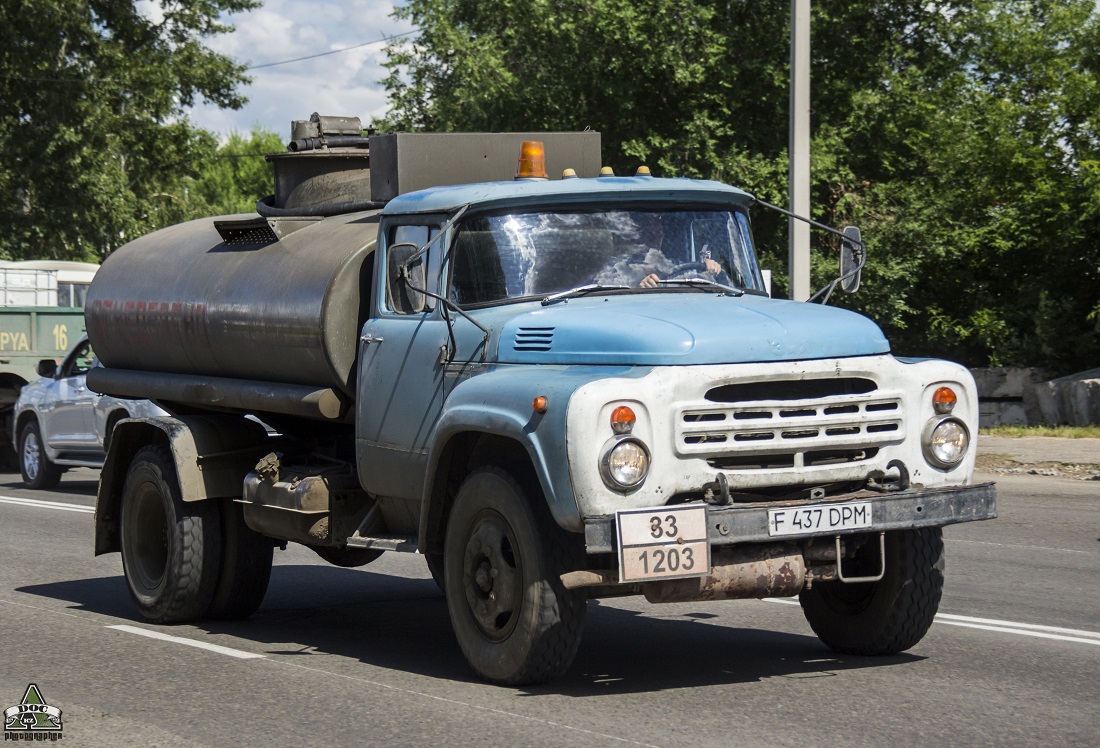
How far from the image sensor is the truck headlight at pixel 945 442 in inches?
263

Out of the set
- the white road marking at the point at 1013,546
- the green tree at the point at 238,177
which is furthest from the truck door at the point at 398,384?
the green tree at the point at 238,177

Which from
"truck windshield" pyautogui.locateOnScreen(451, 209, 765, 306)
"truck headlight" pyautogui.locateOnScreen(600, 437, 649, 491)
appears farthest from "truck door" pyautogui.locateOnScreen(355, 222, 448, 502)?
"truck headlight" pyautogui.locateOnScreen(600, 437, 649, 491)

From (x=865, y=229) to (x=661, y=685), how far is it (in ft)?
70.5

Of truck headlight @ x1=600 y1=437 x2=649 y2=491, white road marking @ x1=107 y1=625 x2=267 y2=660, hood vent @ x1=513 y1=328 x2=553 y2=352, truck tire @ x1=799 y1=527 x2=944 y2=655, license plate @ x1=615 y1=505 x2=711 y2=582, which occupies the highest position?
hood vent @ x1=513 y1=328 x2=553 y2=352

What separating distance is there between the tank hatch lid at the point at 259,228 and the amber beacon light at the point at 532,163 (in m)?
1.59

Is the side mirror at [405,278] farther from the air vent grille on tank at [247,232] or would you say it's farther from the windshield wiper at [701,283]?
the air vent grille on tank at [247,232]

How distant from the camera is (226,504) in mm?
9117

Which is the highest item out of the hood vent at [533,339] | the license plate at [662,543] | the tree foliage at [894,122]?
the tree foliage at [894,122]

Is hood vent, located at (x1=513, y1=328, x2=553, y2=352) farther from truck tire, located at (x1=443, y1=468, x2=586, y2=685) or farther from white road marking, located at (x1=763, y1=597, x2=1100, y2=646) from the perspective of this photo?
white road marking, located at (x1=763, y1=597, x2=1100, y2=646)

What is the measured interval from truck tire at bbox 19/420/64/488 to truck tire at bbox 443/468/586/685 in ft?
44.1

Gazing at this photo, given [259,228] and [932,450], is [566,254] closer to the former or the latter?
[932,450]

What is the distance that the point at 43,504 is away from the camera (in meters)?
17.1

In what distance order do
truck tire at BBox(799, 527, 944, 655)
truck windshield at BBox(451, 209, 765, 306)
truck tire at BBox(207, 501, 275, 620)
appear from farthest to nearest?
truck tire at BBox(207, 501, 275, 620) → truck windshield at BBox(451, 209, 765, 306) → truck tire at BBox(799, 527, 944, 655)

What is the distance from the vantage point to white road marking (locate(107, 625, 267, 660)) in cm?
780
